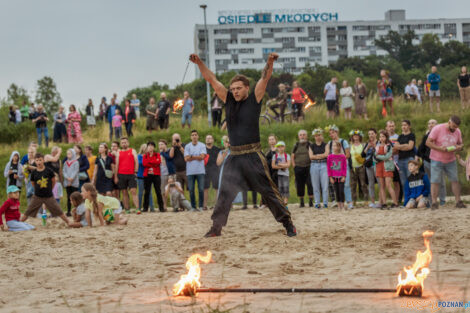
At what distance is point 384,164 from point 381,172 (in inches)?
7.3

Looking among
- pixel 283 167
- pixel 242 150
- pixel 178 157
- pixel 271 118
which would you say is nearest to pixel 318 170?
pixel 283 167

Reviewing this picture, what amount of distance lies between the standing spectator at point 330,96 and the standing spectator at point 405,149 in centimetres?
812

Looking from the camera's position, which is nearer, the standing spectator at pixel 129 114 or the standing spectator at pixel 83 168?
the standing spectator at pixel 83 168

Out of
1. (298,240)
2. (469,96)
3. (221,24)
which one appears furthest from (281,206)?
(221,24)

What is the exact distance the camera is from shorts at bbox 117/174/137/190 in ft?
46.9

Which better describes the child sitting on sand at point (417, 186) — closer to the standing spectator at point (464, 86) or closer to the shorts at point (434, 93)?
the standing spectator at point (464, 86)

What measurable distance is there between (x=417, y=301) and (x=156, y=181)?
34.5 ft

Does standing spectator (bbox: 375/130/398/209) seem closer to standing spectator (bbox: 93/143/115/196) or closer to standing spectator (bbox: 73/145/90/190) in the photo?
standing spectator (bbox: 93/143/115/196)

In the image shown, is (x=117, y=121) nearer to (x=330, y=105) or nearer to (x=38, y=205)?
(x=330, y=105)

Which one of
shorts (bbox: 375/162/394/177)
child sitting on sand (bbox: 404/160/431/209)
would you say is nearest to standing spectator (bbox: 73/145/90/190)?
shorts (bbox: 375/162/394/177)

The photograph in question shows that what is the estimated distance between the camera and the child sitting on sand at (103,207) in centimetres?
1064

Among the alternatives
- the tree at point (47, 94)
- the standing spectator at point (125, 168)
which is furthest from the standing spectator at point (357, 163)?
the tree at point (47, 94)

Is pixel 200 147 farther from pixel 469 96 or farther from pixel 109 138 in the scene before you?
pixel 469 96

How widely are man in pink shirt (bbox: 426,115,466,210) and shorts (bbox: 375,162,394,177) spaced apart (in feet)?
4.29
